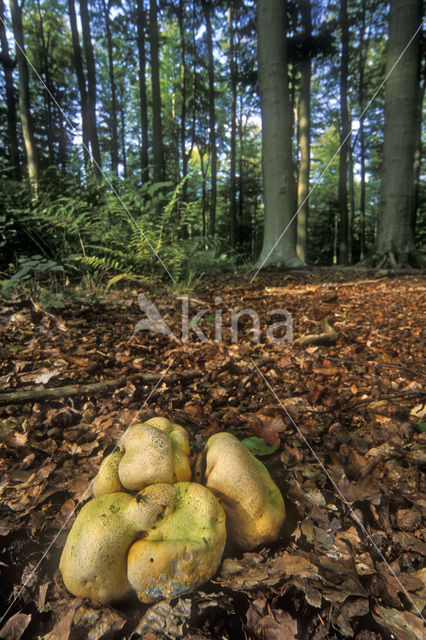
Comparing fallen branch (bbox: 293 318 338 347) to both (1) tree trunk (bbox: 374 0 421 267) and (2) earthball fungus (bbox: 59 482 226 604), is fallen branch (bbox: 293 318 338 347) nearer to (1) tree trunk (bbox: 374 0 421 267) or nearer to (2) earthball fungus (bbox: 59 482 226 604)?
(2) earthball fungus (bbox: 59 482 226 604)

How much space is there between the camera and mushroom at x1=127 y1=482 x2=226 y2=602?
828mm

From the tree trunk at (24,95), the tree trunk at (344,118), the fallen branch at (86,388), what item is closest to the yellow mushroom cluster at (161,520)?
the fallen branch at (86,388)

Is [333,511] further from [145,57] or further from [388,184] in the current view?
[145,57]

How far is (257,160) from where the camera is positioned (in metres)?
24.9

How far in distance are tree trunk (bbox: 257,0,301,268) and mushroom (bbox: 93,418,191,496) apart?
5.72 meters

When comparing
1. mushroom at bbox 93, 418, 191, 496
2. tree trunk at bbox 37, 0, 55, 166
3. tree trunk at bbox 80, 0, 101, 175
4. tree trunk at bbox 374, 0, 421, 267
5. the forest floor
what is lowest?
the forest floor

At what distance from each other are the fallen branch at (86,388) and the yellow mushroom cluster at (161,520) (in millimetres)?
954

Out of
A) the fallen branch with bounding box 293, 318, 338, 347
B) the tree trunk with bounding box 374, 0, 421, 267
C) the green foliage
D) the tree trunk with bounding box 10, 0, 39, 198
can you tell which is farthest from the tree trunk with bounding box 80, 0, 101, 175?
the fallen branch with bounding box 293, 318, 338, 347

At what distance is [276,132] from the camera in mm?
6395

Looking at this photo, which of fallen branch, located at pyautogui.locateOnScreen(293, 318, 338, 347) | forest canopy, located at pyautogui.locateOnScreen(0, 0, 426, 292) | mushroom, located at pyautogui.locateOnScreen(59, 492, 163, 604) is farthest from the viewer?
forest canopy, located at pyautogui.locateOnScreen(0, 0, 426, 292)

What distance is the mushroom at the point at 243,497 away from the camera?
3.18 feet

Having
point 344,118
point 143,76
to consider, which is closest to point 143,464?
point 143,76

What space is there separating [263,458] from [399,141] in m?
7.82

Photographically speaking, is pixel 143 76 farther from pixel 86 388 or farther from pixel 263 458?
pixel 263 458
